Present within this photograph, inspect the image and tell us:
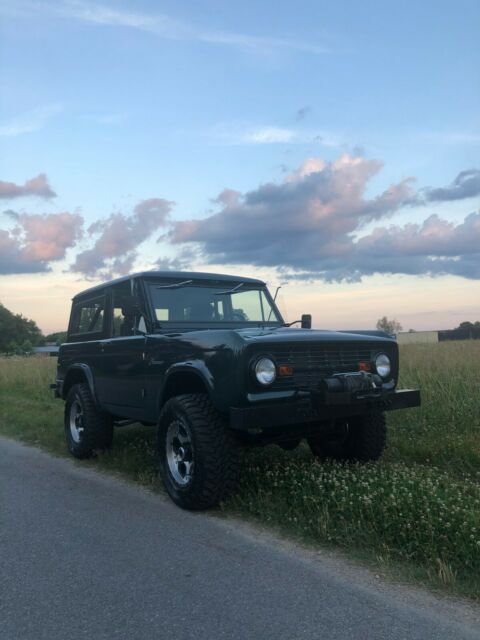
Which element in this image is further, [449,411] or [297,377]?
[449,411]

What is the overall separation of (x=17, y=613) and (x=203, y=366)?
88.3 inches

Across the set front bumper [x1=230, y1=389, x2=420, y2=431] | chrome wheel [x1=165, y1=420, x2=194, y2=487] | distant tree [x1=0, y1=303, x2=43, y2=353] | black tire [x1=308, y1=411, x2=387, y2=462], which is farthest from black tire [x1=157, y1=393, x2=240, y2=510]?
distant tree [x1=0, y1=303, x2=43, y2=353]

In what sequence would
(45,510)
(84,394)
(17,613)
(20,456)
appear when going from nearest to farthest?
(17,613)
(45,510)
(84,394)
(20,456)

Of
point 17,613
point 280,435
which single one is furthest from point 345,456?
point 17,613

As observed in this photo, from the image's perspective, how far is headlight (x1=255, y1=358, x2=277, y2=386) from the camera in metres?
4.60

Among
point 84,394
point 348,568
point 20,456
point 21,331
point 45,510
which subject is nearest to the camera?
point 348,568

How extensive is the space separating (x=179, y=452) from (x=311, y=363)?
1.41 m

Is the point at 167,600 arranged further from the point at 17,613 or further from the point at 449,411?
the point at 449,411

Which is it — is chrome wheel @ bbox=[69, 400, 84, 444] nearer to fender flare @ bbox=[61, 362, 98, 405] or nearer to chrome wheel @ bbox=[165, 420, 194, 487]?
fender flare @ bbox=[61, 362, 98, 405]

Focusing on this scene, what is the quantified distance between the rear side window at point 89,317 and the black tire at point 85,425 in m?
0.72

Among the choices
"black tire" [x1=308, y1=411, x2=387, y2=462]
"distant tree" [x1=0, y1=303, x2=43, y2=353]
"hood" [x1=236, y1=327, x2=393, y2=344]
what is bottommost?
"black tire" [x1=308, y1=411, x2=387, y2=462]

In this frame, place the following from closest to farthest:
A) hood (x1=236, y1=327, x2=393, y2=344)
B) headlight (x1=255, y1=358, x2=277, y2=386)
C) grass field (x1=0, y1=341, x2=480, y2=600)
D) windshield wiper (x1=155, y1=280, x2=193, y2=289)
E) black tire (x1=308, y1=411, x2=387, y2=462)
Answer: grass field (x1=0, y1=341, x2=480, y2=600), headlight (x1=255, y1=358, x2=277, y2=386), hood (x1=236, y1=327, x2=393, y2=344), black tire (x1=308, y1=411, x2=387, y2=462), windshield wiper (x1=155, y1=280, x2=193, y2=289)

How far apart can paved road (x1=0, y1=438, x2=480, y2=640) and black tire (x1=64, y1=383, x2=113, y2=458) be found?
6.30 feet

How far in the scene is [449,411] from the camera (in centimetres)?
Result: 762
